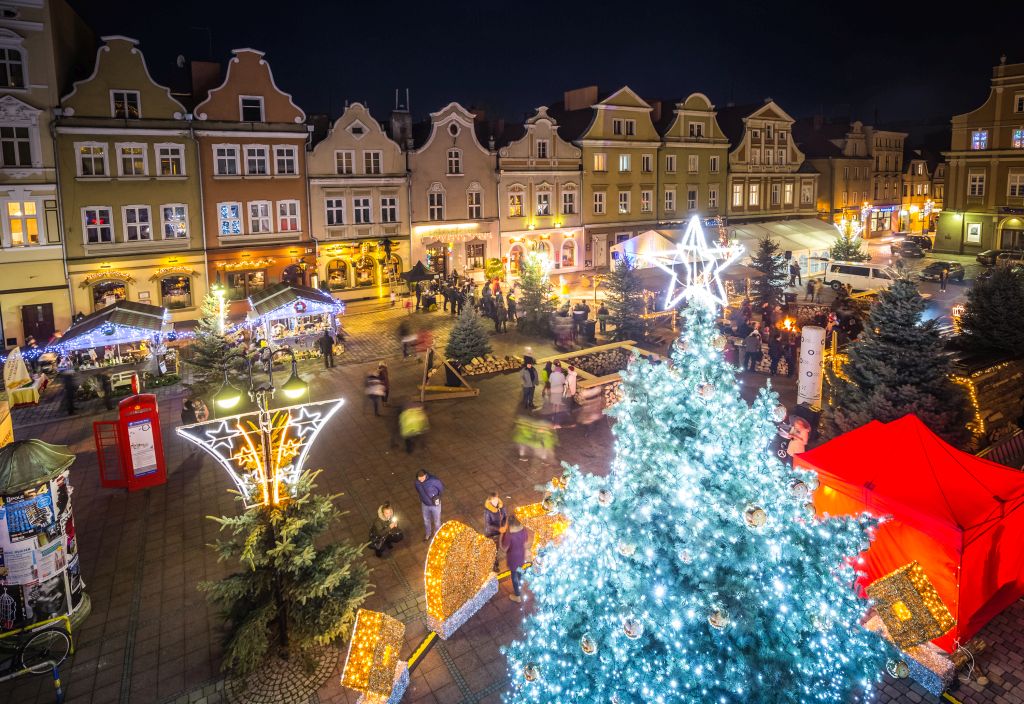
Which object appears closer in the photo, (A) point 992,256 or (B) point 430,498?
(B) point 430,498

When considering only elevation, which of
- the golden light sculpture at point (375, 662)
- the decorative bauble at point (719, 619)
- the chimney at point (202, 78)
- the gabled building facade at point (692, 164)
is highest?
the chimney at point (202, 78)

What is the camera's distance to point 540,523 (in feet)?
37.5

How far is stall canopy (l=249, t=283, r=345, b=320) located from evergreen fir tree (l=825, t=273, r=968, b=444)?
17.5m

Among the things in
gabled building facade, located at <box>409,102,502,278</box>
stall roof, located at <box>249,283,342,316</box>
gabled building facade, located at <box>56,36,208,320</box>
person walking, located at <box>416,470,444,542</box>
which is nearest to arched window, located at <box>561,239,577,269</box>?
gabled building facade, located at <box>409,102,502,278</box>

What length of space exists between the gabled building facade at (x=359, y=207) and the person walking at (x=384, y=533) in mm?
24430

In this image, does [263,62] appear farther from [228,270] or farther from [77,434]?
[77,434]

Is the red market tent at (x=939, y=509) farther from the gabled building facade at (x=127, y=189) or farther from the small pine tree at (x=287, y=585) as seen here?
the gabled building facade at (x=127, y=189)

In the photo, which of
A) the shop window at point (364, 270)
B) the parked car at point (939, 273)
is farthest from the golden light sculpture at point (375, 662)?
the parked car at point (939, 273)

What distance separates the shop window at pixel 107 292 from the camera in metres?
28.8

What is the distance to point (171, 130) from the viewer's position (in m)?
29.3

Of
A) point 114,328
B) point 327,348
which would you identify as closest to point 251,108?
point 114,328

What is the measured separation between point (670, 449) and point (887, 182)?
67.5 meters

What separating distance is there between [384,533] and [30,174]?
2482 centimetres

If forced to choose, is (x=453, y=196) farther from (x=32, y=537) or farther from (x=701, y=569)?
(x=701, y=569)
